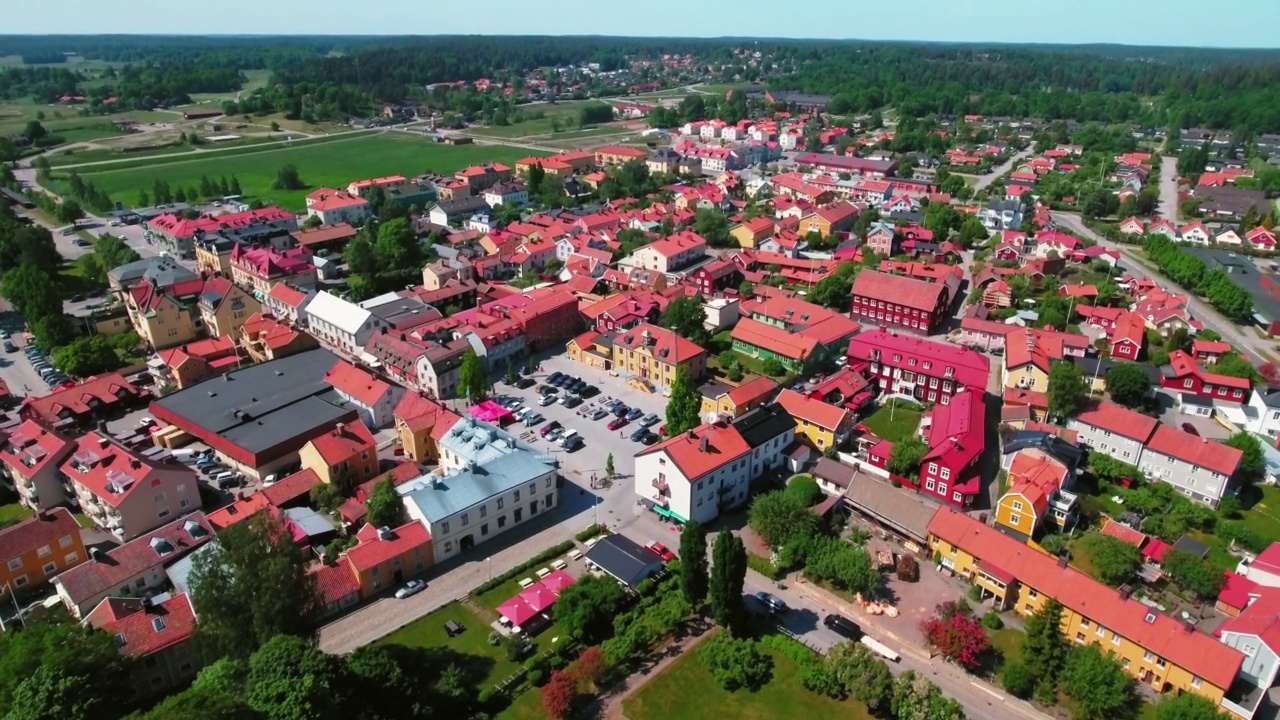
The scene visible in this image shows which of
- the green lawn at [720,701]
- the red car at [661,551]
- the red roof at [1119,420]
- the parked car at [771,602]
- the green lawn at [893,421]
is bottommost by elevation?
the green lawn at [720,701]

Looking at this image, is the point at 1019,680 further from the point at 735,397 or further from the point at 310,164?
the point at 310,164

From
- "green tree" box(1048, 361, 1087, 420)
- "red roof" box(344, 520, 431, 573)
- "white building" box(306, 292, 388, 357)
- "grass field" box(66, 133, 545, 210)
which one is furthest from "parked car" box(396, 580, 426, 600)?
"grass field" box(66, 133, 545, 210)

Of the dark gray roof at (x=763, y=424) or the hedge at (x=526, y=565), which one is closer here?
the hedge at (x=526, y=565)

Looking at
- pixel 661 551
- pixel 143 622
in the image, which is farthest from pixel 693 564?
pixel 143 622

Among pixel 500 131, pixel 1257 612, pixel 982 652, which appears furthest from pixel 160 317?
pixel 500 131

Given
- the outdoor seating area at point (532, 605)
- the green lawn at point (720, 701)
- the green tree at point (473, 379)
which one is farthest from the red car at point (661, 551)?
the green tree at point (473, 379)

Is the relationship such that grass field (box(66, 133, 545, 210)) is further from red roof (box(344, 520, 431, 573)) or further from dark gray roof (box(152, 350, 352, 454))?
red roof (box(344, 520, 431, 573))

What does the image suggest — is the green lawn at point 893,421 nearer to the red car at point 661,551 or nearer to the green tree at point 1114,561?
the green tree at point 1114,561

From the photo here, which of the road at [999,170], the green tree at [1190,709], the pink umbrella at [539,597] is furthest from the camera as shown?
the road at [999,170]
